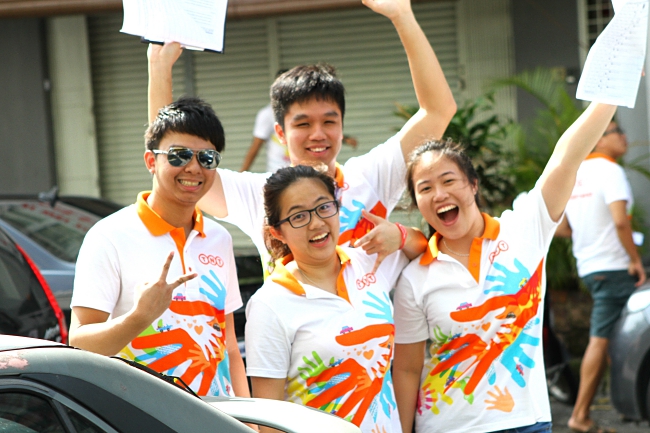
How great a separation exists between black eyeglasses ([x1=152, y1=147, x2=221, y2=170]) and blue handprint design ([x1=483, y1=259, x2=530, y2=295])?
1014mm

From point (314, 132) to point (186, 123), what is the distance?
0.54 m

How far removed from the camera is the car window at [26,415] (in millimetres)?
1703

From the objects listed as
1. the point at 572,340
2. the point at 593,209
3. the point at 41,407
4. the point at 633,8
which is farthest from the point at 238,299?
the point at 572,340

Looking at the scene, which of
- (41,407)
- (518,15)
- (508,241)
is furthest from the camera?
(518,15)

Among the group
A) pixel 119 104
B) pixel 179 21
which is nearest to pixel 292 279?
pixel 179 21

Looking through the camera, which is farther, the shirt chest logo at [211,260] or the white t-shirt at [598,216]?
the white t-shirt at [598,216]

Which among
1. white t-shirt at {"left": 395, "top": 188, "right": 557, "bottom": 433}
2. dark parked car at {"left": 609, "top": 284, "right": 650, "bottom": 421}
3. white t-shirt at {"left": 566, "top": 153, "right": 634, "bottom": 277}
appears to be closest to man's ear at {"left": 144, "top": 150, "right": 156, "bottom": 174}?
white t-shirt at {"left": 395, "top": 188, "right": 557, "bottom": 433}

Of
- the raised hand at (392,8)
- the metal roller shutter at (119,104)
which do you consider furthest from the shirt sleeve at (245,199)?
the metal roller shutter at (119,104)

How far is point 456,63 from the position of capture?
30.5 feet

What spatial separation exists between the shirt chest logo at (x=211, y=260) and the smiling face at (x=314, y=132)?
53 centimetres

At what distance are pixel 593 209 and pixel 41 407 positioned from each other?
483 cm

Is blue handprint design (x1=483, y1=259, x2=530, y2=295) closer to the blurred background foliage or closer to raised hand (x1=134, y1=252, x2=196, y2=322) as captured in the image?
raised hand (x1=134, y1=252, x2=196, y2=322)

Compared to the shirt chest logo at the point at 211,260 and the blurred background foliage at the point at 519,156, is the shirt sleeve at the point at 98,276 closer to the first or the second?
the shirt chest logo at the point at 211,260

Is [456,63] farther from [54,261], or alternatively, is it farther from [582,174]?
[54,261]
